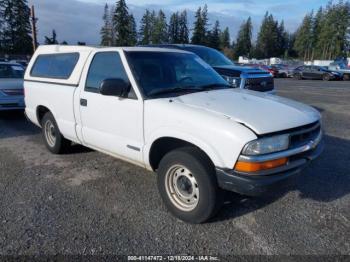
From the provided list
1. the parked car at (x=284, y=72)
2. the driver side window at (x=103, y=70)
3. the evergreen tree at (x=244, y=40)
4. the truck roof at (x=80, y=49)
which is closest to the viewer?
the driver side window at (x=103, y=70)

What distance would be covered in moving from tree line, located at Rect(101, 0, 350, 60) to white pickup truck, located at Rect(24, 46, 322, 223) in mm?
64919

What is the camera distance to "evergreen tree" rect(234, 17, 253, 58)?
105 meters

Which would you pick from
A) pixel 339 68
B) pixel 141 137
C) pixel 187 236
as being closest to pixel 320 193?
pixel 187 236

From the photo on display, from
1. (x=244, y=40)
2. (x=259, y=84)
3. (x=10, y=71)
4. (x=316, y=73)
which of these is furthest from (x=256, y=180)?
(x=244, y=40)

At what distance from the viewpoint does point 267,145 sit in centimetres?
294

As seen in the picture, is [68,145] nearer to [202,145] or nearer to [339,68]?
[202,145]

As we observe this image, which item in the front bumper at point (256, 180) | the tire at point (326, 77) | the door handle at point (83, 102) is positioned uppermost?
the door handle at point (83, 102)

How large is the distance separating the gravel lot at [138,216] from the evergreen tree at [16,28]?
65179 millimetres

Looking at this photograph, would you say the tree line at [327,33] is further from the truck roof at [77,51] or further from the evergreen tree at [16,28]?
the truck roof at [77,51]

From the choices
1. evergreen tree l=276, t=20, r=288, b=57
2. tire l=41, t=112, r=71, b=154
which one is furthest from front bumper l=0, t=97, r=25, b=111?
evergreen tree l=276, t=20, r=288, b=57

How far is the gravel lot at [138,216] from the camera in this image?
3031 millimetres

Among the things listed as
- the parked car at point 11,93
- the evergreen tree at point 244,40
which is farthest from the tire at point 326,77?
the evergreen tree at point 244,40

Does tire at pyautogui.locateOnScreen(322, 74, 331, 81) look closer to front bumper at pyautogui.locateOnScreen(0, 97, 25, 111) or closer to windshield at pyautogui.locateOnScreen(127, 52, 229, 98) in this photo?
front bumper at pyautogui.locateOnScreen(0, 97, 25, 111)

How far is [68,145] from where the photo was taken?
5617 mm
